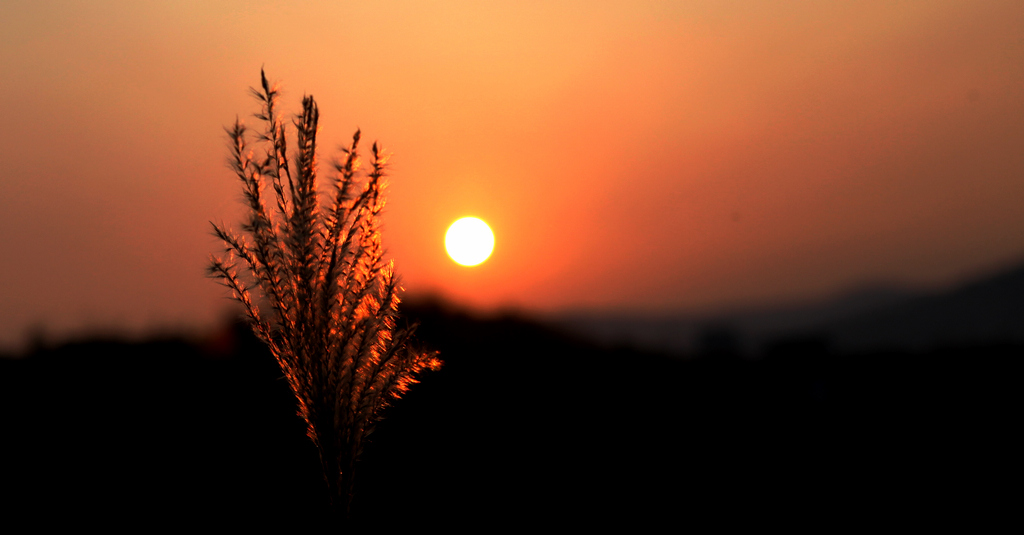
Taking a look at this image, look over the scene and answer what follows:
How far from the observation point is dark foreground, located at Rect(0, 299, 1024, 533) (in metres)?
5.80

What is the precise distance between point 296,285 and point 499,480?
509cm

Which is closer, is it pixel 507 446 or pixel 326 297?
pixel 326 297

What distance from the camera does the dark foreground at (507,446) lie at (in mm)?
5805

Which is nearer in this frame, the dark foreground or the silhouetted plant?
the silhouetted plant

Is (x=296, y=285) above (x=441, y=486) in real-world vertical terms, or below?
above

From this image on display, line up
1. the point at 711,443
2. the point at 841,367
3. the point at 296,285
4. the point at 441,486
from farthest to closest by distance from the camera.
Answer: the point at 841,367 → the point at 711,443 → the point at 441,486 → the point at 296,285

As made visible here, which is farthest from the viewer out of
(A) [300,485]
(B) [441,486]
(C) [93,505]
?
(B) [441,486]

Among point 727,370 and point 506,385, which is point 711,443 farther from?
point 727,370

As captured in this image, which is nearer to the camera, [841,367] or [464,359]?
[464,359]

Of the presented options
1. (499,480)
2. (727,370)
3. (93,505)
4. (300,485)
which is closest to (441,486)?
(499,480)

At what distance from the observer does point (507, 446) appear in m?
7.86

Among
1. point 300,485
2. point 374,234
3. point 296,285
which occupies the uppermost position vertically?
point 374,234

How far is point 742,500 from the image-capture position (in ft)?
22.4

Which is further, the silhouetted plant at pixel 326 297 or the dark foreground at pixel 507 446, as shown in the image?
the dark foreground at pixel 507 446
